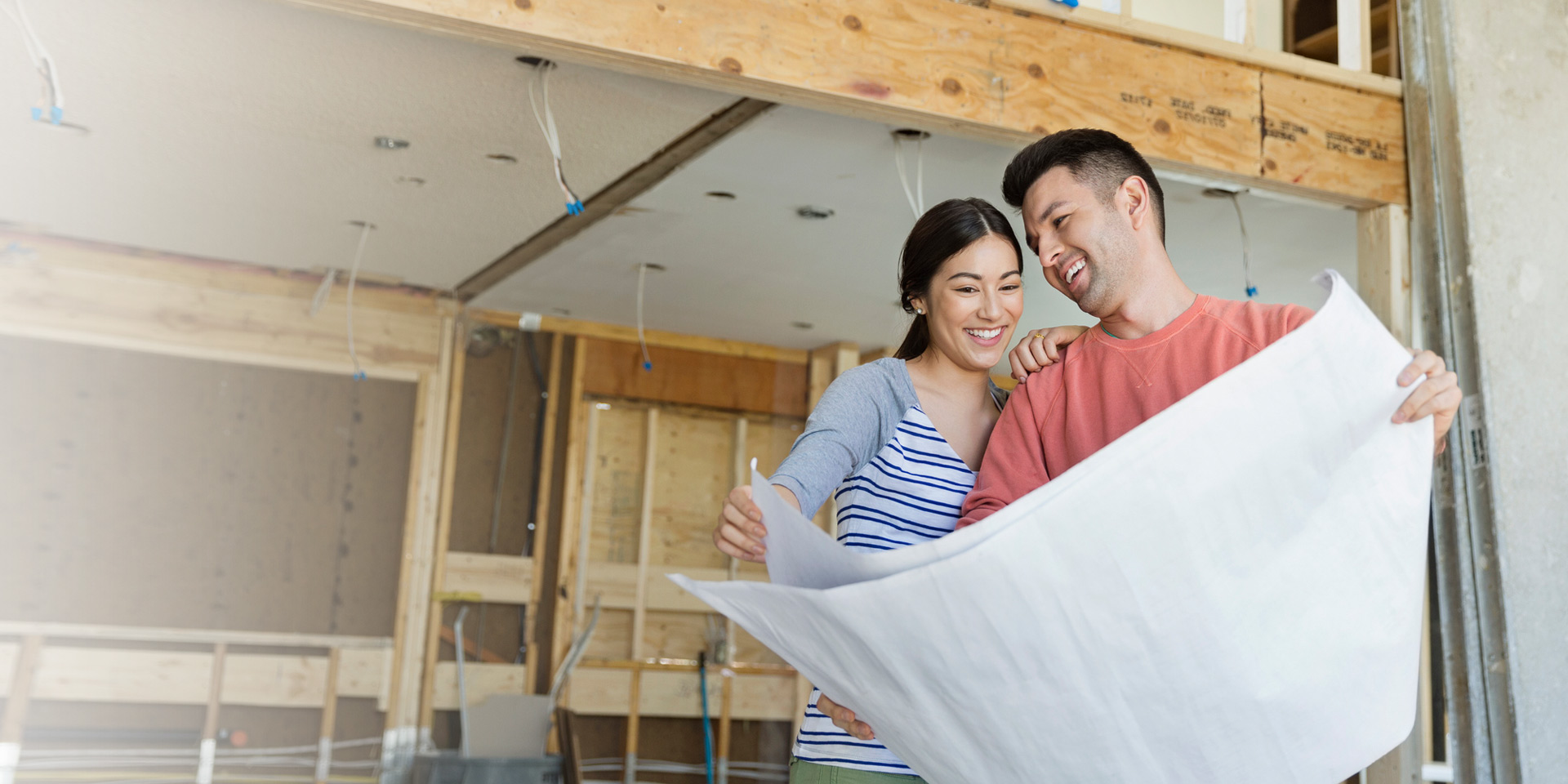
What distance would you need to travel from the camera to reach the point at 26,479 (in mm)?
5043

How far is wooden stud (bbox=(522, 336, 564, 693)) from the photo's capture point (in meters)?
5.99

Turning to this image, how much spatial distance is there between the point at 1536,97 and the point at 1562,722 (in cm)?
172

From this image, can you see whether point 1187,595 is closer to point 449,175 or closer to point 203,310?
point 449,175

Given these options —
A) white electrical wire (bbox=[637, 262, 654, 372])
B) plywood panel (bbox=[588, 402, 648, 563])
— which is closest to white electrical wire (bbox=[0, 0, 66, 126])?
white electrical wire (bbox=[637, 262, 654, 372])

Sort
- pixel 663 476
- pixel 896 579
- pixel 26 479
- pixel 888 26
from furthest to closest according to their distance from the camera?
pixel 663 476, pixel 26 479, pixel 888 26, pixel 896 579

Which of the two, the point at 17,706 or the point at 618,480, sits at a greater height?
the point at 618,480

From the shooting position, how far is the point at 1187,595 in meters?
1.00

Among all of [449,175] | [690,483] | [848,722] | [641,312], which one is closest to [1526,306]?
[848,722]

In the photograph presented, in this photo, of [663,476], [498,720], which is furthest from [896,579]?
[663,476]

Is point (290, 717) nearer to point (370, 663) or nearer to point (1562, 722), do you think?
point (370, 663)

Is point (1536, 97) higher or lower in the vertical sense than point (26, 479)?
higher

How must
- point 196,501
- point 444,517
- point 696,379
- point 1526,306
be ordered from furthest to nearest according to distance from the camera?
point 696,379 → point 444,517 → point 196,501 → point 1526,306

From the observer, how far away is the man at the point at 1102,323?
1399 mm

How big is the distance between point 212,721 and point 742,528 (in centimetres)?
489
